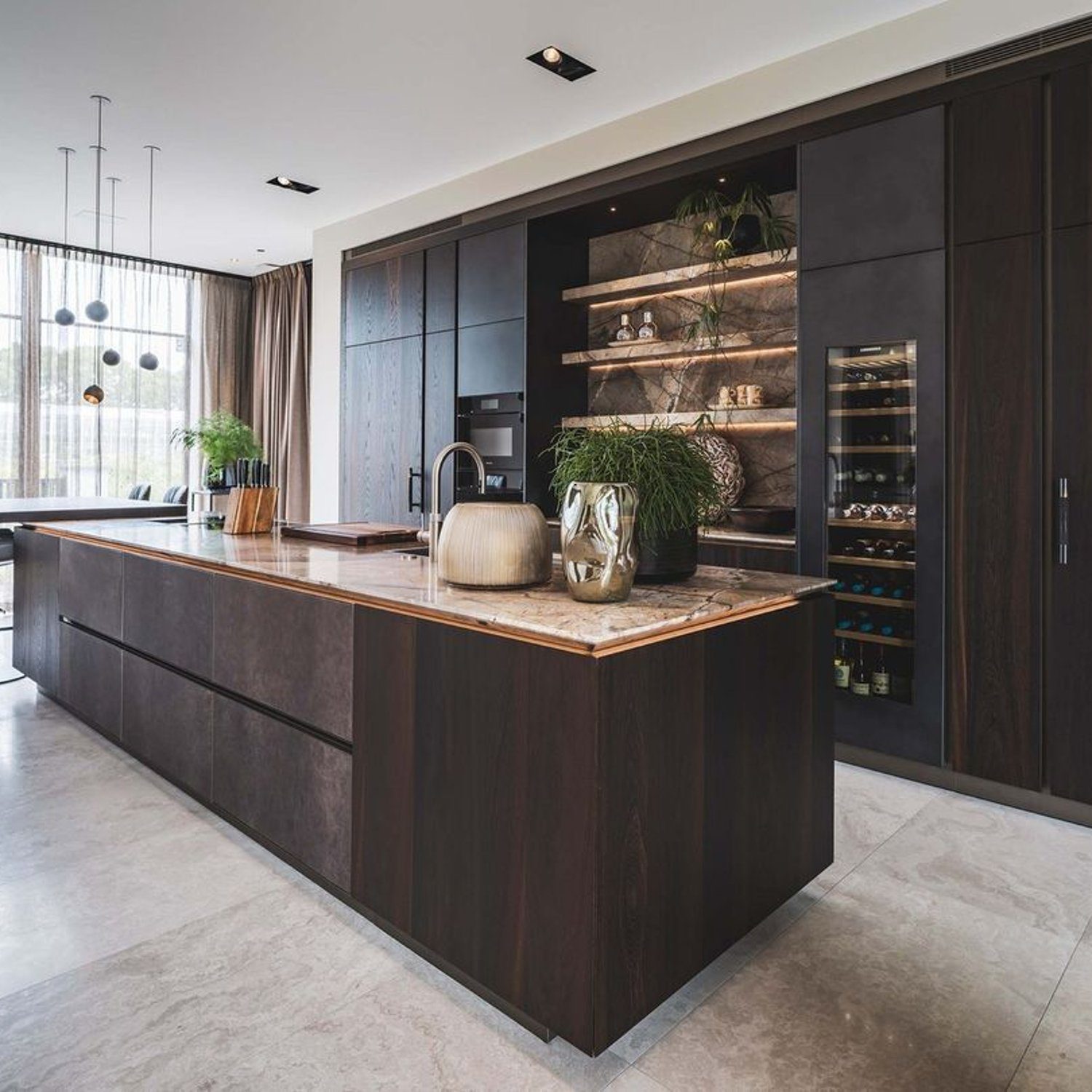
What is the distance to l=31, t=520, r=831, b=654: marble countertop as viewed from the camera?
1481 millimetres

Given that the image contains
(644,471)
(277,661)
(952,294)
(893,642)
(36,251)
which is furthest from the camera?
(36,251)

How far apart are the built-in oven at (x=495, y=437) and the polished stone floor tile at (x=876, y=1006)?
3125 millimetres

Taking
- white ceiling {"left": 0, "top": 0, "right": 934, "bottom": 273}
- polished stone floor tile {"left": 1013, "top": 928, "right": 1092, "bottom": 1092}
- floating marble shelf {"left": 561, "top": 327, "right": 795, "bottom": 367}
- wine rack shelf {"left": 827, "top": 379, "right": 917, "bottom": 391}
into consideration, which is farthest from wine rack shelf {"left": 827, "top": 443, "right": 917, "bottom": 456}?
polished stone floor tile {"left": 1013, "top": 928, "right": 1092, "bottom": 1092}

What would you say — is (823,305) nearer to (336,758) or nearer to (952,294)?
(952,294)

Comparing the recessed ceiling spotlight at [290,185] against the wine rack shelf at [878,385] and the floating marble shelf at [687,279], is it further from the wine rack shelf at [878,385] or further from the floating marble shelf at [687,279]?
the wine rack shelf at [878,385]

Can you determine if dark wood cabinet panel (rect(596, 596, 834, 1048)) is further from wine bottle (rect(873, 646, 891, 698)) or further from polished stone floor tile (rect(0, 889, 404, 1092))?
wine bottle (rect(873, 646, 891, 698))

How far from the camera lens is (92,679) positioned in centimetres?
322

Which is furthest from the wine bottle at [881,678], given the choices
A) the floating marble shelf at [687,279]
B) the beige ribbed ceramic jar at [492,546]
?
the beige ribbed ceramic jar at [492,546]

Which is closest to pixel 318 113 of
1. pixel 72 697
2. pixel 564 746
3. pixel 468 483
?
pixel 468 483

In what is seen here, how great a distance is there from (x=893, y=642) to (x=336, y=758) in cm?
224

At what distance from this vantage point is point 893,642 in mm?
3240

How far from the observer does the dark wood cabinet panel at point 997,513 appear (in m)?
2.85

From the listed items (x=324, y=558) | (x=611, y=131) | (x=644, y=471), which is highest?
(x=611, y=131)

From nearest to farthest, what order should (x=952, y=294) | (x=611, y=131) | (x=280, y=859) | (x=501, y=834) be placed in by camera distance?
(x=501, y=834) < (x=280, y=859) < (x=952, y=294) < (x=611, y=131)
